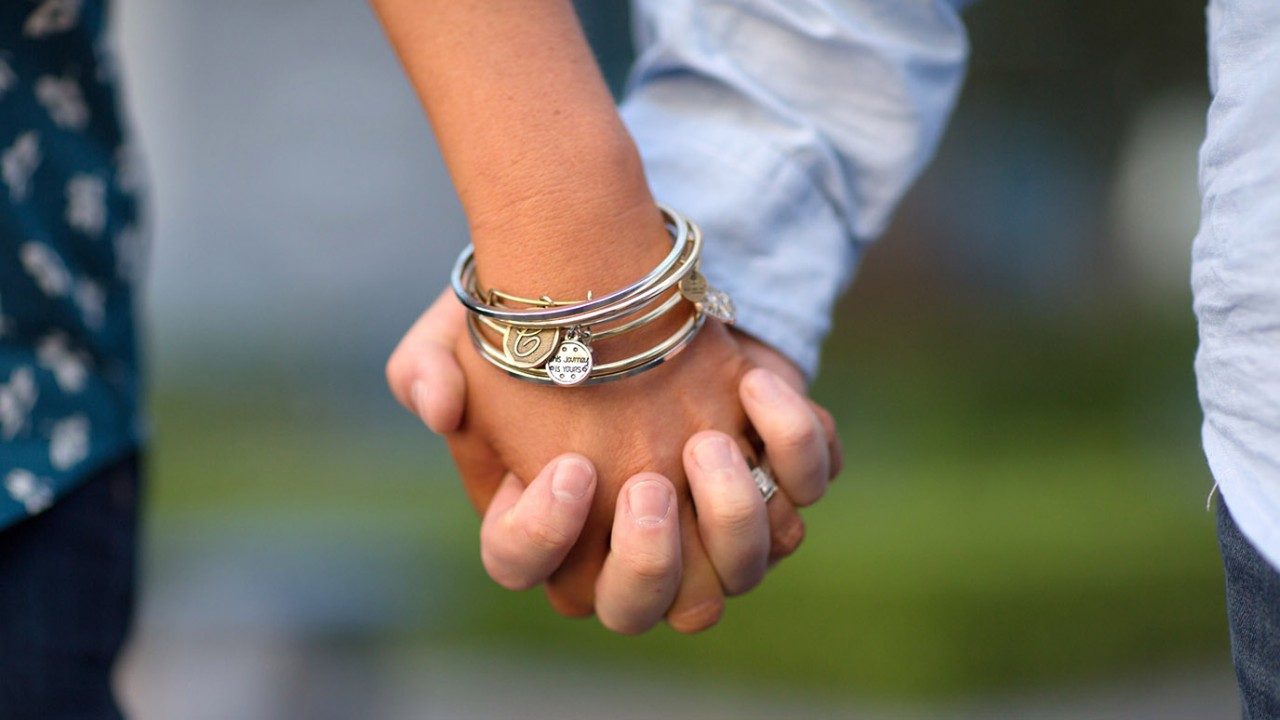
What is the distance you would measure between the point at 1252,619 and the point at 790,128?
650mm

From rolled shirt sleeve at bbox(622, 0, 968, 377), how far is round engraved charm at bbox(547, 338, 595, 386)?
9.2 inches

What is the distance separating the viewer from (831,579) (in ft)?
9.98

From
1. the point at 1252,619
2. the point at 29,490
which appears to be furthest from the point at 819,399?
the point at 1252,619

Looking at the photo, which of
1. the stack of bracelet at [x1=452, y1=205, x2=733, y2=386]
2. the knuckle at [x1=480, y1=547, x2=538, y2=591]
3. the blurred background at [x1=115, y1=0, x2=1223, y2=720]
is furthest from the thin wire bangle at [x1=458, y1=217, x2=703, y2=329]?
the blurred background at [x1=115, y1=0, x2=1223, y2=720]

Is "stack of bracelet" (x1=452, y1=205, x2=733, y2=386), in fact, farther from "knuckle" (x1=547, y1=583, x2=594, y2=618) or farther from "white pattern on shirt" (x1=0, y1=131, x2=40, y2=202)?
"white pattern on shirt" (x1=0, y1=131, x2=40, y2=202)

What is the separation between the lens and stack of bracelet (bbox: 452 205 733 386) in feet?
2.69

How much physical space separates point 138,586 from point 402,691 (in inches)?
70.5

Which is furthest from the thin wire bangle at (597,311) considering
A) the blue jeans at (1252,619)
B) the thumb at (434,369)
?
the blue jeans at (1252,619)

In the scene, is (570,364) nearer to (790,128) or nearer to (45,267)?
(790,128)

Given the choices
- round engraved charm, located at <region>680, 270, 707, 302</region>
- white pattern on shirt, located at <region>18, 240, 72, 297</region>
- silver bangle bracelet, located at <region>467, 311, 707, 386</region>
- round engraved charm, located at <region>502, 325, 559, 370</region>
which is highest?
round engraved charm, located at <region>680, 270, 707, 302</region>

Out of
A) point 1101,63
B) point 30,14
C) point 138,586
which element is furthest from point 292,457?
point 1101,63

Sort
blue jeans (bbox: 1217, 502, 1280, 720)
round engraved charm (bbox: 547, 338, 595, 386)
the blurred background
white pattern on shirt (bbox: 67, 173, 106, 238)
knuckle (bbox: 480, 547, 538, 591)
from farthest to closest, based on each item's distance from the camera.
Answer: the blurred background, white pattern on shirt (bbox: 67, 173, 106, 238), knuckle (bbox: 480, 547, 538, 591), round engraved charm (bbox: 547, 338, 595, 386), blue jeans (bbox: 1217, 502, 1280, 720)

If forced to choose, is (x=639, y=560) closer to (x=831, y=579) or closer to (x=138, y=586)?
(x=138, y=586)

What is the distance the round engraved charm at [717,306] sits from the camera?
34.5 inches
